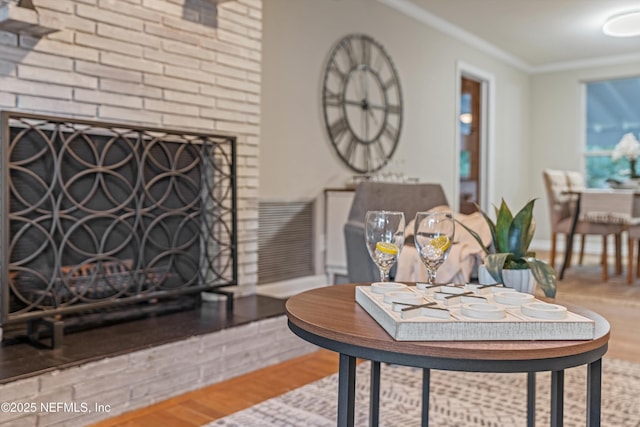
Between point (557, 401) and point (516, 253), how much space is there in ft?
1.44

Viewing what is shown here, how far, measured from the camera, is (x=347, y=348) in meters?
1.00

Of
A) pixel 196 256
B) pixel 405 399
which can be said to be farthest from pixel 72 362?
pixel 405 399

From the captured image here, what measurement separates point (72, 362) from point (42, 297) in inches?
13.3

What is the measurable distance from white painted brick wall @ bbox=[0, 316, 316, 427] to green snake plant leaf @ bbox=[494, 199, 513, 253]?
1310 millimetres

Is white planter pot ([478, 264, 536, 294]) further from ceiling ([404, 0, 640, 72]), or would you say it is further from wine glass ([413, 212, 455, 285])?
ceiling ([404, 0, 640, 72])

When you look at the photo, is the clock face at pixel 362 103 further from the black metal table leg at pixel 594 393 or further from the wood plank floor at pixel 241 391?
the black metal table leg at pixel 594 393

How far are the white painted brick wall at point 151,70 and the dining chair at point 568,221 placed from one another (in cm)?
313

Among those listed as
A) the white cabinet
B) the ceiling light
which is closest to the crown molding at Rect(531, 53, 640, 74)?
the ceiling light

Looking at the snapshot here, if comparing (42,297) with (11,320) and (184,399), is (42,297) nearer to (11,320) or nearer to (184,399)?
(11,320)

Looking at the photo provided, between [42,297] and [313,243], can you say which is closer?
[42,297]

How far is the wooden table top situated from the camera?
913 mm

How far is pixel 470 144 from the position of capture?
20.6 feet

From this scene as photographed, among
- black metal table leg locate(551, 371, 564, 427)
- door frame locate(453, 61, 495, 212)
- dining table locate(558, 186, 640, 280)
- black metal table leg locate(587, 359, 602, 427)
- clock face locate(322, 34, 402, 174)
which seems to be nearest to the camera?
black metal table leg locate(587, 359, 602, 427)

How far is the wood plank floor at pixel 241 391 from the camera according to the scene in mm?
1986
